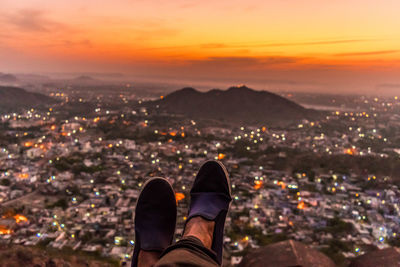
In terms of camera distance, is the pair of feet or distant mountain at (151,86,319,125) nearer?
the pair of feet

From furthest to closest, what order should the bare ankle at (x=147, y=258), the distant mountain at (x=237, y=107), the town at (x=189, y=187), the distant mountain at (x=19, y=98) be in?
the distant mountain at (x=19, y=98), the distant mountain at (x=237, y=107), the town at (x=189, y=187), the bare ankle at (x=147, y=258)

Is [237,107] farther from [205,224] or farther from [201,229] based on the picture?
[201,229]

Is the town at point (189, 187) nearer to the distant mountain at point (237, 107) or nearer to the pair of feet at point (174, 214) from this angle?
the pair of feet at point (174, 214)

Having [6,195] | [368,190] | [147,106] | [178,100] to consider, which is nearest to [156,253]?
[6,195]

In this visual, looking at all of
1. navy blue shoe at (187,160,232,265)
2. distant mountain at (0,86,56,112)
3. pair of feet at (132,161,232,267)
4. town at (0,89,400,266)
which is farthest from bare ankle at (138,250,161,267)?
distant mountain at (0,86,56,112)

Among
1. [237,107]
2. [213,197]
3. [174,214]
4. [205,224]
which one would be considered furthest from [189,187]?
[237,107]

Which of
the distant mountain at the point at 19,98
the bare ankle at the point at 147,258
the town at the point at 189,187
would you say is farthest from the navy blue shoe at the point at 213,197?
the distant mountain at the point at 19,98

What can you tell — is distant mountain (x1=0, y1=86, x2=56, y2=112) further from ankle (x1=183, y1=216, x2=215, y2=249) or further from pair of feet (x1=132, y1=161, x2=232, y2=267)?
ankle (x1=183, y1=216, x2=215, y2=249)
